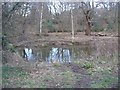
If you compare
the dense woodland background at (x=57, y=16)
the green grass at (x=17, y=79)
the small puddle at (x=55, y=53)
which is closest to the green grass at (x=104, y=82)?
the green grass at (x=17, y=79)

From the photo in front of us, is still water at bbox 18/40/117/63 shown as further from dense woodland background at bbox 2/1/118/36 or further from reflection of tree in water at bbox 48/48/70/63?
dense woodland background at bbox 2/1/118/36

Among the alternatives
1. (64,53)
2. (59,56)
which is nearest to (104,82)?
(59,56)

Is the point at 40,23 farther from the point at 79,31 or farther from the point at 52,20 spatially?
the point at 79,31

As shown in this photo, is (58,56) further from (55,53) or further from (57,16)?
(57,16)

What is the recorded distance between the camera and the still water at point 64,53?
2844mm

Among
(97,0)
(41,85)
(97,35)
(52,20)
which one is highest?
(97,0)

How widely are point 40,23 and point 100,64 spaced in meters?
0.94

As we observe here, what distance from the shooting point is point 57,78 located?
214cm

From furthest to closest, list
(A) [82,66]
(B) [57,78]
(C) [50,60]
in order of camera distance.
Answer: (C) [50,60] < (A) [82,66] < (B) [57,78]

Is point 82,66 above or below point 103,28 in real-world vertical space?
below

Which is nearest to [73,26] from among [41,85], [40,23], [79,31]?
[79,31]

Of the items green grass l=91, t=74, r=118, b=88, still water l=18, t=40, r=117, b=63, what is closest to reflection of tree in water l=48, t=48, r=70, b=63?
still water l=18, t=40, r=117, b=63

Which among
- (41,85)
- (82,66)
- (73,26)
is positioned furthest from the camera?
(73,26)

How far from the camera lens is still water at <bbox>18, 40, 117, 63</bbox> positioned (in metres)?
2.84
